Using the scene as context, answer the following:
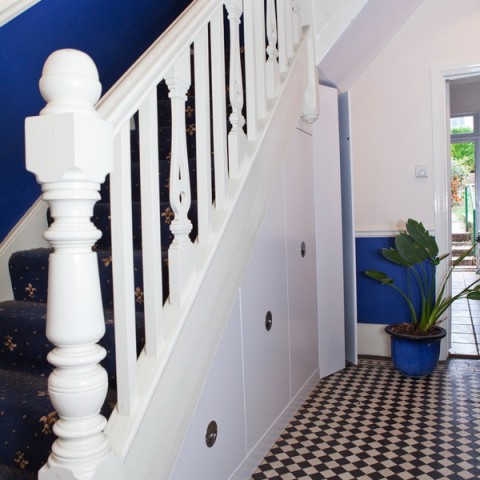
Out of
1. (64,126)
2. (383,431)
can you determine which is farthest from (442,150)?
(64,126)

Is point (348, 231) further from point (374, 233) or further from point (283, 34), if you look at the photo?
point (283, 34)

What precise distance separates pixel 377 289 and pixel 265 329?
1610 millimetres

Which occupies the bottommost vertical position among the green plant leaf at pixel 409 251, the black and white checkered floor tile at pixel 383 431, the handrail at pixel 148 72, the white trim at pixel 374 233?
the black and white checkered floor tile at pixel 383 431

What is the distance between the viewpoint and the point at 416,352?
277 cm

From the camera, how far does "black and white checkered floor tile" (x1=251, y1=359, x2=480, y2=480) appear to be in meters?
1.87

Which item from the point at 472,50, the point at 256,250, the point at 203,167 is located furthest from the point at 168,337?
the point at 472,50

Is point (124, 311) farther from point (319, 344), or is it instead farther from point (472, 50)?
point (472, 50)

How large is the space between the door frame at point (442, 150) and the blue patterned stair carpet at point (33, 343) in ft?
5.82

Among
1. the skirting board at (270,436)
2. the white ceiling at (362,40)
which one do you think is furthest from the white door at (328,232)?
the skirting board at (270,436)

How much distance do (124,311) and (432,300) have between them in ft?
8.23

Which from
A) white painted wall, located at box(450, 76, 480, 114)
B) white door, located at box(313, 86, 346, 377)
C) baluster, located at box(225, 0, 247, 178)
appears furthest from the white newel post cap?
white painted wall, located at box(450, 76, 480, 114)

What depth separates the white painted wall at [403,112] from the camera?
302 centimetres

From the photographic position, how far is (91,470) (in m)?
0.83

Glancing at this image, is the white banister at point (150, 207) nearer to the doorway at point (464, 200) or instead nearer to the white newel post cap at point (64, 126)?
the white newel post cap at point (64, 126)
